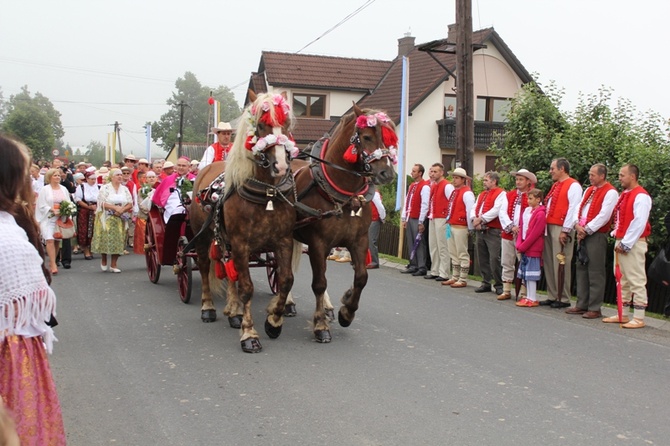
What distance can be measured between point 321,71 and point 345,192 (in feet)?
93.5

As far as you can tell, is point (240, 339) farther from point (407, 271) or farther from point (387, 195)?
point (387, 195)

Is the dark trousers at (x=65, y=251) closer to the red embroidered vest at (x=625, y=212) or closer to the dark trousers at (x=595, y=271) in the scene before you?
the dark trousers at (x=595, y=271)

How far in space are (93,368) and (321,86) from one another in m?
28.3

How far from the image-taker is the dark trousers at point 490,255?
10523 millimetres

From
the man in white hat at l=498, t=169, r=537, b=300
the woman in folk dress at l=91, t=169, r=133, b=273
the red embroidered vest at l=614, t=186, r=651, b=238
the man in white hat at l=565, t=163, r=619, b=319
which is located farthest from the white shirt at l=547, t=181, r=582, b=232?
the woman in folk dress at l=91, t=169, r=133, b=273

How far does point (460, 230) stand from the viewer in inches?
446

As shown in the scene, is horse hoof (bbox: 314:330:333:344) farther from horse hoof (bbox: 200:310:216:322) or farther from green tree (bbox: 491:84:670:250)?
green tree (bbox: 491:84:670:250)

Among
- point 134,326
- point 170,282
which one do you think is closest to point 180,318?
point 134,326

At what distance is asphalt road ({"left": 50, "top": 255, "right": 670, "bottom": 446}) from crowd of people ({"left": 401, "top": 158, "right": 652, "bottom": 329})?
1.89ft

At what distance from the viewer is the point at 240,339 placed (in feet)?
21.8

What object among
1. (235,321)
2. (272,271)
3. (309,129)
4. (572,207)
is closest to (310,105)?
(309,129)

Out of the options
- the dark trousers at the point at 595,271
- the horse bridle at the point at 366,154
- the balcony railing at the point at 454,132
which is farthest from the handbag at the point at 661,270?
the balcony railing at the point at 454,132

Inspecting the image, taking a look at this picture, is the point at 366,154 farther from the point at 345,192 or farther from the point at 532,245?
the point at 532,245

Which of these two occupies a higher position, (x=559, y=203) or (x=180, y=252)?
(x=559, y=203)
